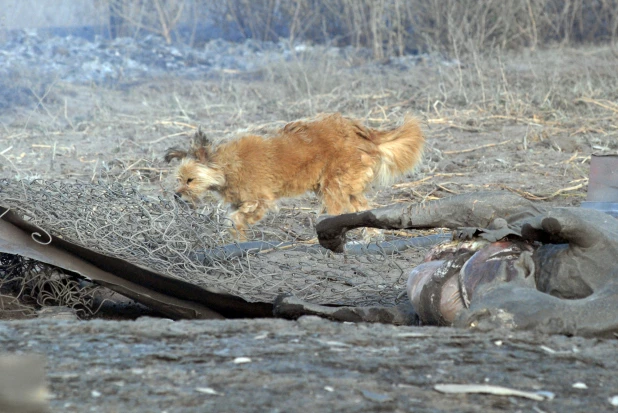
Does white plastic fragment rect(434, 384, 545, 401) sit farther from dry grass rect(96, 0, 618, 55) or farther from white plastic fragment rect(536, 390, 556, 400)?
dry grass rect(96, 0, 618, 55)

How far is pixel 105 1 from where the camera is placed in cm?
1920

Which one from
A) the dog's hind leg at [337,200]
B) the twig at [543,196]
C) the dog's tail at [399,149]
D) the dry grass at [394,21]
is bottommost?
Answer: the twig at [543,196]

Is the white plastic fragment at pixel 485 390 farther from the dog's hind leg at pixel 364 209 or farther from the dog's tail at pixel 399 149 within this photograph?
the dog's tail at pixel 399 149

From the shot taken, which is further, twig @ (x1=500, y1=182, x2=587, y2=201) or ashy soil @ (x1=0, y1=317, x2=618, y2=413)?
twig @ (x1=500, y1=182, x2=587, y2=201)

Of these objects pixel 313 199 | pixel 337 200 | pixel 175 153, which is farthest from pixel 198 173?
pixel 313 199

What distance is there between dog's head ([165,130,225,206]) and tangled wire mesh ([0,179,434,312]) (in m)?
1.35

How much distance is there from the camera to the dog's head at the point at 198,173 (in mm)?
7449

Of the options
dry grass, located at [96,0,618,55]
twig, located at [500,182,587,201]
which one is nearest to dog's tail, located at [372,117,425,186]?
twig, located at [500,182,587,201]

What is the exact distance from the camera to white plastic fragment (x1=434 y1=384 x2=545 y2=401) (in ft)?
8.76

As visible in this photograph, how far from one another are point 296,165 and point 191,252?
2118mm

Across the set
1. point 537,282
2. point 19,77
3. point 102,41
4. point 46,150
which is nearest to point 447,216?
point 537,282

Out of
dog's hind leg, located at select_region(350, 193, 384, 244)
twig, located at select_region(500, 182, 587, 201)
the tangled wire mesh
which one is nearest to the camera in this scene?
the tangled wire mesh

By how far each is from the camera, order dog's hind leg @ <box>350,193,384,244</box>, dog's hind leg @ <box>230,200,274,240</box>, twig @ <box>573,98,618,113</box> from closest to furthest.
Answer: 1. dog's hind leg @ <box>350,193,384,244</box>
2. dog's hind leg @ <box>230,200,274,240</box>
3. twig @ <box>573,98,618,113</box>

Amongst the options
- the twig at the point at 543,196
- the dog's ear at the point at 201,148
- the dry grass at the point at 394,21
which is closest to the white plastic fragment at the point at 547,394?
the dog's ear at the point at 201,148
